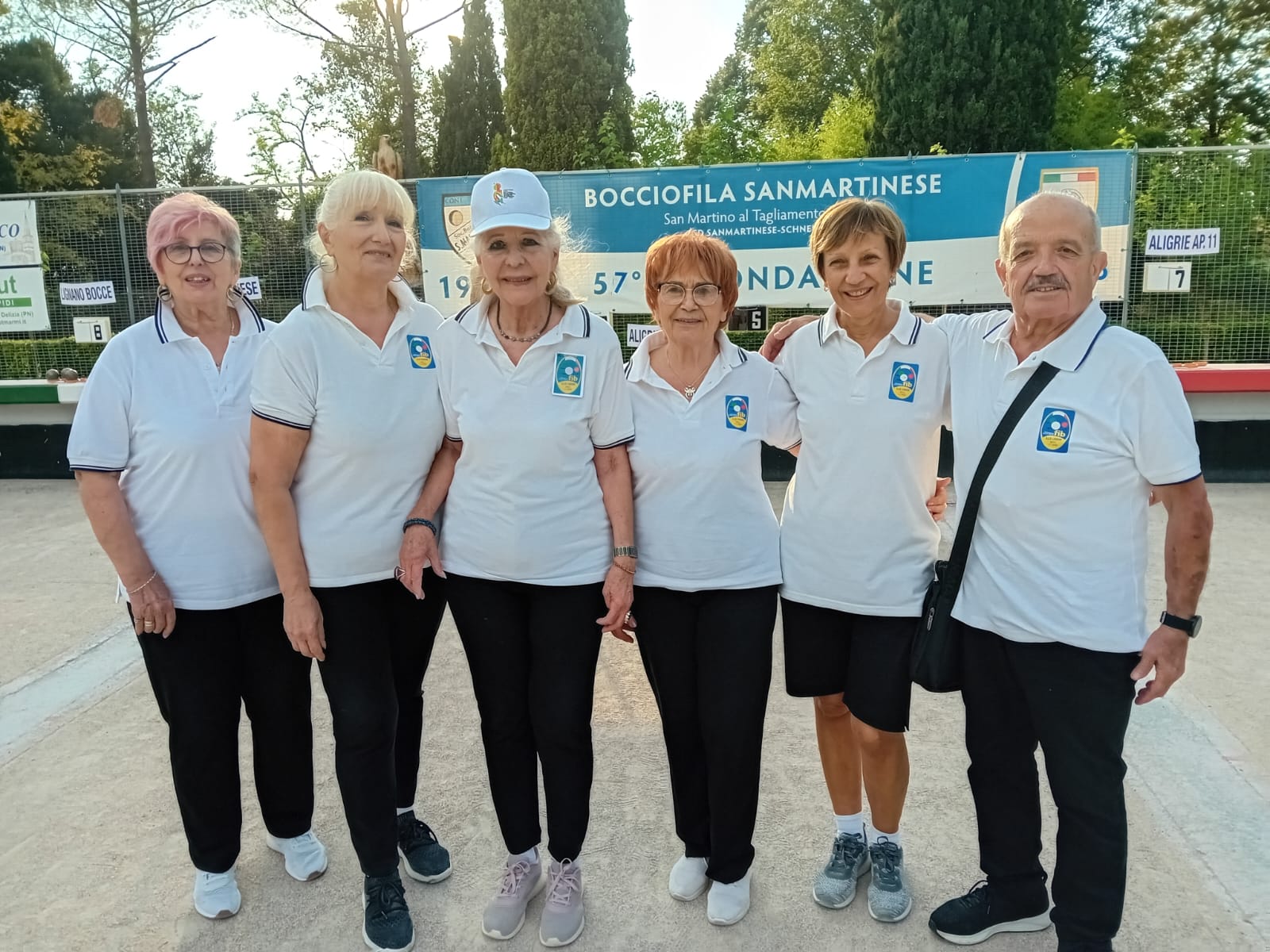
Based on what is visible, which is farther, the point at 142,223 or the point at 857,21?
the point at 857,21

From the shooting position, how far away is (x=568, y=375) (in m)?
2.22

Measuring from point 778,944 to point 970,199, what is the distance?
624 cm

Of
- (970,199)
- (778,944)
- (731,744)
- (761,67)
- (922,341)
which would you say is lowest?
(778,944)

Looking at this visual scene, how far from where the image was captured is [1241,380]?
6.86m

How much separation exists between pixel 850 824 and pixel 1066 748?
0.74 m

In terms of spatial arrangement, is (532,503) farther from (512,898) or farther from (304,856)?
(304,856)

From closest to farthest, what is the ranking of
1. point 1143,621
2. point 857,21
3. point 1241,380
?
A: point 1143,621 < point 1241,380 < point 857,21

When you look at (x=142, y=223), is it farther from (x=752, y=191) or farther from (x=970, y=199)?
(x=970, y=199)

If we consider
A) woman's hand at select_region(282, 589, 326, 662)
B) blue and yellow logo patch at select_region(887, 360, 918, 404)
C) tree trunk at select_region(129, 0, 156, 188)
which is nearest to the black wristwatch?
blue and yellow logo patch at select_region(887, 360, 918, 404)

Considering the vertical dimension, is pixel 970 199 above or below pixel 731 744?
above

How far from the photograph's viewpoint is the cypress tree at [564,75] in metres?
16.6

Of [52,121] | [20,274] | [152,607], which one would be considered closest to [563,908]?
[152,607]

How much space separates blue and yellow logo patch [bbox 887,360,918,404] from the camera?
220 cm

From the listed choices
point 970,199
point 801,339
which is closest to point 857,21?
point 970,199
